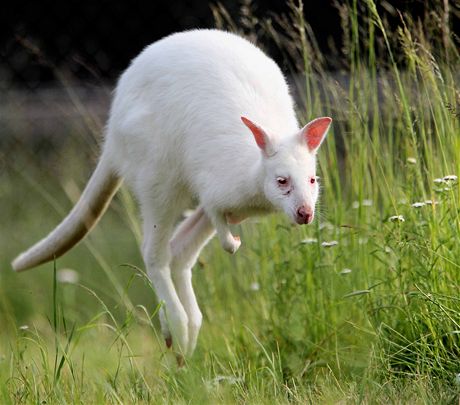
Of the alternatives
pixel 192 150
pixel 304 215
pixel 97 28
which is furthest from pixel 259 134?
pixel 97 28

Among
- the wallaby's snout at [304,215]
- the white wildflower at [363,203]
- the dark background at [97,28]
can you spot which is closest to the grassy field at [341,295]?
the white wildflower at [363,203]

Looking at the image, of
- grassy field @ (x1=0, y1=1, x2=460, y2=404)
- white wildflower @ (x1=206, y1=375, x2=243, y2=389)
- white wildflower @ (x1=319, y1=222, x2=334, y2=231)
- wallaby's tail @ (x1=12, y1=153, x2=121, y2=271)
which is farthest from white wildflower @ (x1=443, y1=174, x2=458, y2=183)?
wallaby's tail @ (x1=12, y1=153, x2=121, y2=271)

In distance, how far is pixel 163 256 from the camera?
4887 millimetres

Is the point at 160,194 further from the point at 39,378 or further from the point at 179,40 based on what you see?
the point at 39,378

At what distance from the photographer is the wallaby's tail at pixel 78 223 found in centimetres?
505

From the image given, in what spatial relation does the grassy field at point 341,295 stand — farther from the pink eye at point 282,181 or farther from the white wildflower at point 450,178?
the pink eye at point 282,181

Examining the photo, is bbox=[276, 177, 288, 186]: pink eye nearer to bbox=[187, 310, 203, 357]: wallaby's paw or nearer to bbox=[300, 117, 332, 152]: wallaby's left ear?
bbox=[300, 117, 332, 152]: wallaby's left ear

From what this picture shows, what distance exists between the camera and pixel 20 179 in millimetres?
8828

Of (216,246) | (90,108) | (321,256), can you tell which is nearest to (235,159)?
(321,256)

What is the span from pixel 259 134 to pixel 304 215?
371 mm

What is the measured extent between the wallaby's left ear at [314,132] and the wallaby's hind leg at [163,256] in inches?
35.4

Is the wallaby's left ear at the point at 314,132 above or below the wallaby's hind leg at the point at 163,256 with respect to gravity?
above

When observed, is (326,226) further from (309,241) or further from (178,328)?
(178,328)

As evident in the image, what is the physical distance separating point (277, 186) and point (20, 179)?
517 centimetres
